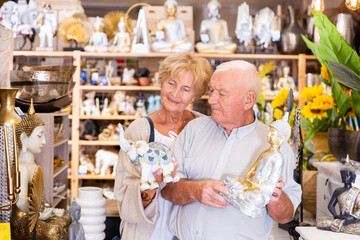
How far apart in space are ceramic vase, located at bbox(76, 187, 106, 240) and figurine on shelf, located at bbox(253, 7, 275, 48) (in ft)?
10.4

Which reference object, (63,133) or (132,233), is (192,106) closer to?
(63,133)

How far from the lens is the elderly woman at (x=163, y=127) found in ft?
5.86

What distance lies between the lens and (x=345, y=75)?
7.27ft

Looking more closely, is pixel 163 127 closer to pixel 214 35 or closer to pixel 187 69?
pixel 187 69

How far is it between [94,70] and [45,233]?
3.26m

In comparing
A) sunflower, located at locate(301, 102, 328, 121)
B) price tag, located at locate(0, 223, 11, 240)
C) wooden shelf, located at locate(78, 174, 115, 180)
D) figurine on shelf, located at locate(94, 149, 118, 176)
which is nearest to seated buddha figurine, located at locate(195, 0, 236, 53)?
figurine on shelf, located at locate(94, 149, 118, 176)

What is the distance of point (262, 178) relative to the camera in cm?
132

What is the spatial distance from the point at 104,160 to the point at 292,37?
2.39m

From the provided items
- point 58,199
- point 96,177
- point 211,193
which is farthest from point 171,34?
point 211,193

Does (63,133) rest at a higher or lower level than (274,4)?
lower

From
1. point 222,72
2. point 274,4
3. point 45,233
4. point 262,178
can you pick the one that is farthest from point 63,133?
point 274,4

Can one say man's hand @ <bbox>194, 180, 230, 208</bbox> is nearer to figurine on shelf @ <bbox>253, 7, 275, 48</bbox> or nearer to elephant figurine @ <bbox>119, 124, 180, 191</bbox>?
elephant figurine @ <bbox>119, 124, 180, 191</bbox>

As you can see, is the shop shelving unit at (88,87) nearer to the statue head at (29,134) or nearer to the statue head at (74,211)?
the statue head at (29,134)

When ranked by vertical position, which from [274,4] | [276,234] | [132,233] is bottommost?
[276,234]
